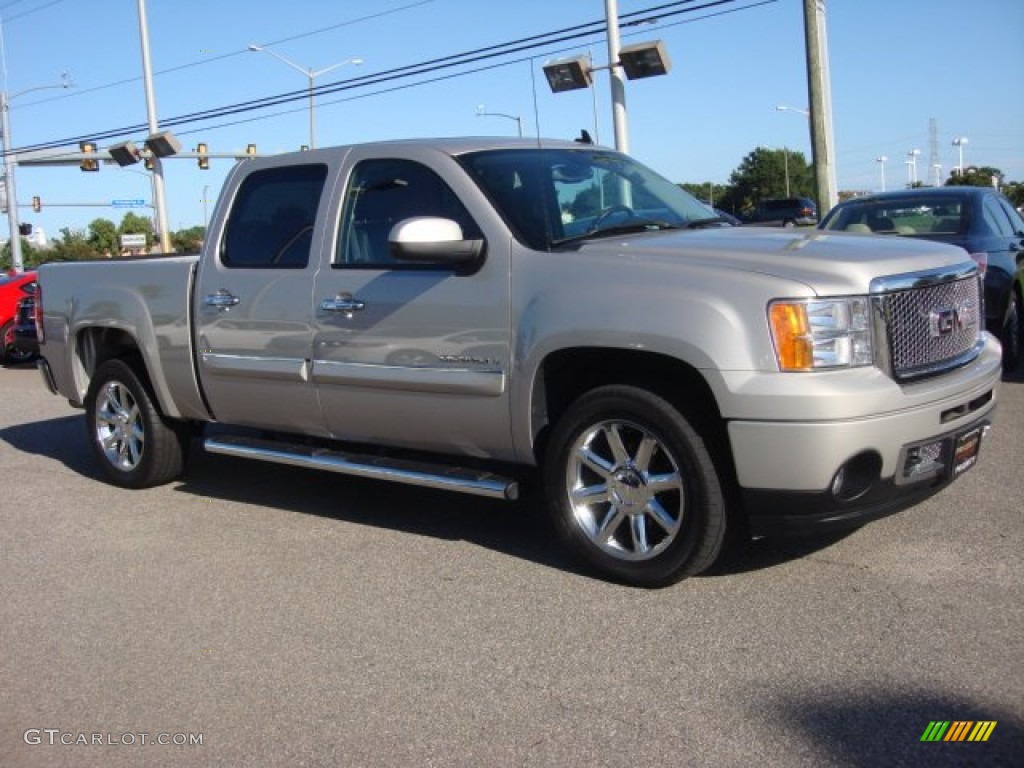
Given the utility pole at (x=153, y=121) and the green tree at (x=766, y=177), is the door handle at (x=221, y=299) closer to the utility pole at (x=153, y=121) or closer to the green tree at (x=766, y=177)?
the utility pole at (x=153, y=121)

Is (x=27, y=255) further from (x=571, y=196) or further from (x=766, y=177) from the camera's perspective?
(x=571, y=196)

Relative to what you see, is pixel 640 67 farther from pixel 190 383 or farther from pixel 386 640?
pixel 386 640

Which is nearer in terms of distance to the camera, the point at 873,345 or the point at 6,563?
the point at 873,345

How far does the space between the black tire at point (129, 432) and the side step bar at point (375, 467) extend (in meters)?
0.59

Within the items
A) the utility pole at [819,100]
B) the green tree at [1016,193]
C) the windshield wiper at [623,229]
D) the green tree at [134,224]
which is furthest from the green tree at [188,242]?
the green tree at [1016,193]

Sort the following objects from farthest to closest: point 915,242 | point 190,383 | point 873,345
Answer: point 190,383
point 915,242
point 873,345

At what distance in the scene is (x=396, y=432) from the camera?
17.5ft

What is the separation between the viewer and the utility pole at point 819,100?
1650 centimetres

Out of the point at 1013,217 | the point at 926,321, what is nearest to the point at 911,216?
the point at 1013,217

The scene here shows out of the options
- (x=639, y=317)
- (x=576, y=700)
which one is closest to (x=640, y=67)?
(x=639, y=317)

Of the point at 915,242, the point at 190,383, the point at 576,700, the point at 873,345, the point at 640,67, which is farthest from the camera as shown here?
the point at 640,67

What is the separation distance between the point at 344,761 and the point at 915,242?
3318 millimetres

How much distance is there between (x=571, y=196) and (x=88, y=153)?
121ft

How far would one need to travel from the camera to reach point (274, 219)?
5961mm
